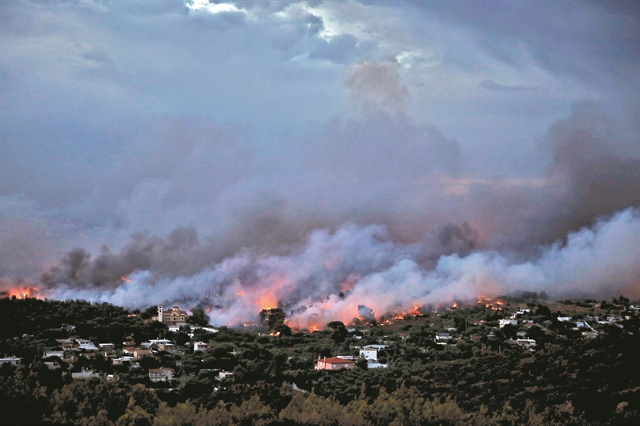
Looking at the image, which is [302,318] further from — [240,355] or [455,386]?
[455,386]

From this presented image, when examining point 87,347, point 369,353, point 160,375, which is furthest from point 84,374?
point 369,353

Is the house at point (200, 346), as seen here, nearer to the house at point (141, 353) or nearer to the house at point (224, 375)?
the house at point (141, 353)

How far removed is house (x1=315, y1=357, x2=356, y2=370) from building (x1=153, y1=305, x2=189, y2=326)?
24.8m

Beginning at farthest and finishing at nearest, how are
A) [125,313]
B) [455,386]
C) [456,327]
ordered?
[125,313]
[456,327]
[455,386]

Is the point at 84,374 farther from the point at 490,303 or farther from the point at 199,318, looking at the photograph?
the point at 490,303

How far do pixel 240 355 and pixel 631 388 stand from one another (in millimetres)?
27797

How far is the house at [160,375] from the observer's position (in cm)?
4630

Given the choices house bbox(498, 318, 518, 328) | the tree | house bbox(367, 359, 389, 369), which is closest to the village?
house bbox(498, 318, 518, 328)

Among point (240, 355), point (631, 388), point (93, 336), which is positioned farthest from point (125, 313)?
point (631, 388)

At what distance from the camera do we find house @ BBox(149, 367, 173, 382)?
4630 centimetres

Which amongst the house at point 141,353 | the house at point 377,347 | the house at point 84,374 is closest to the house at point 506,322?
the house at point 377,347

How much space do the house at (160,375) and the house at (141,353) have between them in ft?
14.5

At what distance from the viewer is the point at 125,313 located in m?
75.4

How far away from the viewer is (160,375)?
154 ft
